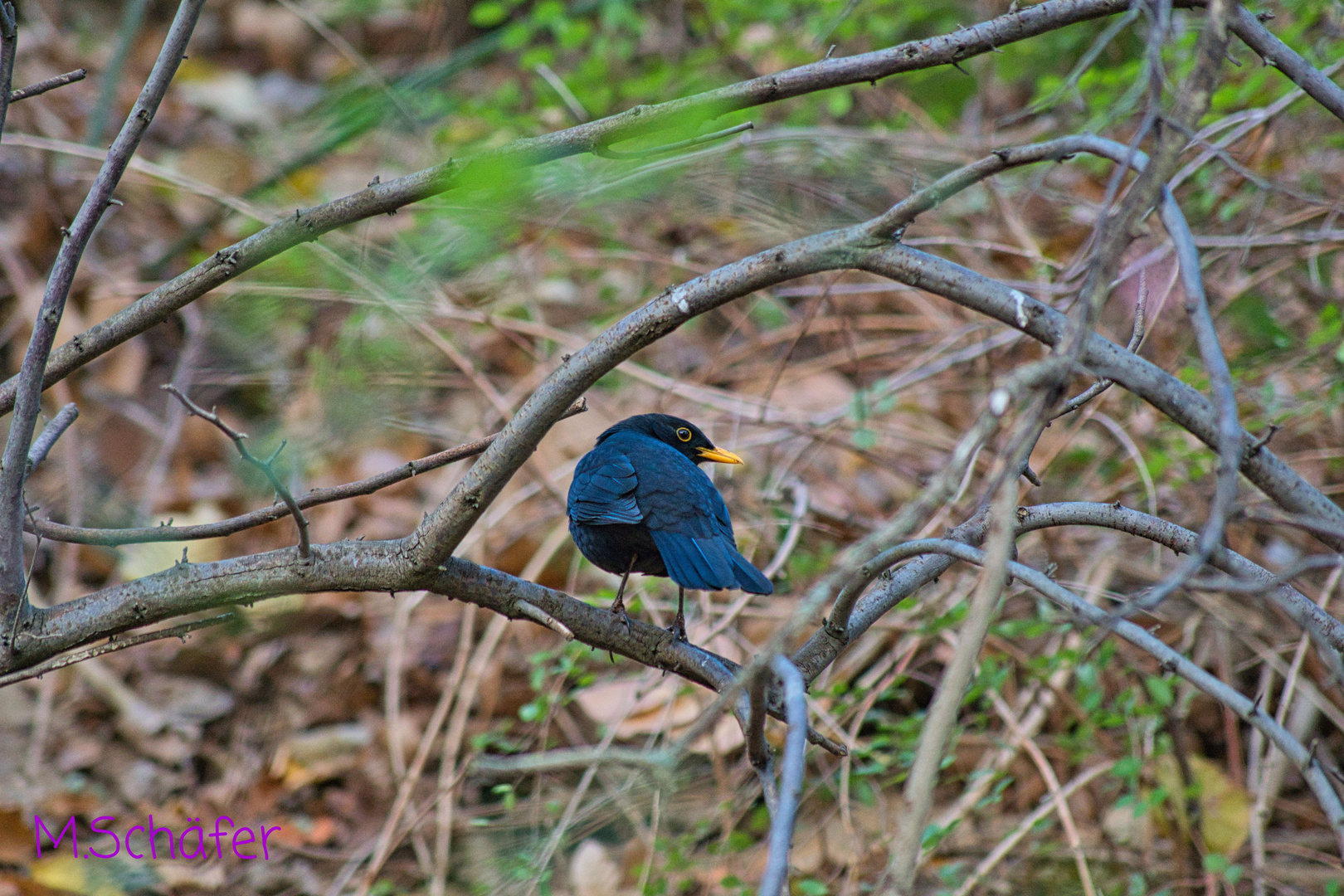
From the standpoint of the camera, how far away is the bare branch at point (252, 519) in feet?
8.30

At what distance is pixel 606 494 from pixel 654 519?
0.76ft

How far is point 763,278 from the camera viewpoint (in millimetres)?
2141

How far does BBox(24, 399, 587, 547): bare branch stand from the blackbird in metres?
0.68

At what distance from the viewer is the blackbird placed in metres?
3.02

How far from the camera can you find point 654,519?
328 centimetres

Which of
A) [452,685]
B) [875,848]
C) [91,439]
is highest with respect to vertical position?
[91,439]

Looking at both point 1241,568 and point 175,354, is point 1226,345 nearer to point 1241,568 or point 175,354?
point 1241,568

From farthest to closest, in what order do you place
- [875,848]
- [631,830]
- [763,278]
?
[631,830]
[875,848]
[763,278]

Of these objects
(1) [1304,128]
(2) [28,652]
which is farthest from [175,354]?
(1) [1304,128]

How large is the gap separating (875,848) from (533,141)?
3.13 metres

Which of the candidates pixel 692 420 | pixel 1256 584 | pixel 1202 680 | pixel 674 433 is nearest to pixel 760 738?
pixel 1202 680

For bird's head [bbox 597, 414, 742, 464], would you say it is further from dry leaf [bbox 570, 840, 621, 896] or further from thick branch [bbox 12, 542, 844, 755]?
dry leaf [bbox 570, 840, 621, 896]

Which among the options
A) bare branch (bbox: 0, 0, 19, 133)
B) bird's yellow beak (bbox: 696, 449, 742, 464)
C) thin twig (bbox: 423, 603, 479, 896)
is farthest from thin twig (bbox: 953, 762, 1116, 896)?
bare branch (bbox: 0, 0, 19, 133)

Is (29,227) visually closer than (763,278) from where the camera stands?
No
